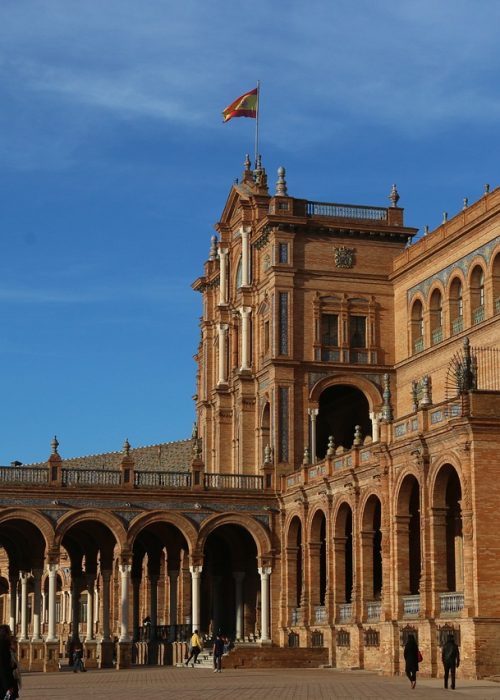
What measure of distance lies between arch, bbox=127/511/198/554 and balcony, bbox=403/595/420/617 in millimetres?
15175

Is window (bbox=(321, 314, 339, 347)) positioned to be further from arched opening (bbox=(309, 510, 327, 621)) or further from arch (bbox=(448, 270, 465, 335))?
arched opening (bbox=(309, 510, 327, 621))

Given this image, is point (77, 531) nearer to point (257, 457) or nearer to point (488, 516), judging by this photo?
point (257, 457)

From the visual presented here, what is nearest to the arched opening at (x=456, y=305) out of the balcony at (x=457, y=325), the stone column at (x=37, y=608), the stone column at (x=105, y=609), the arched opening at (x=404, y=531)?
the balcony at (x=457, y=325)

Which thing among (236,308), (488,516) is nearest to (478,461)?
(488,516)

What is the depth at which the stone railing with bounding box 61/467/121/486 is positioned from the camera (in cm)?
5866

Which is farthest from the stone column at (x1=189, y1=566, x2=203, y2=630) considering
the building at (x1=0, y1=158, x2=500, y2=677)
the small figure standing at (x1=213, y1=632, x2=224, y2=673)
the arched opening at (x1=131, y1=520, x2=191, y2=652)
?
the small figure standing at (x1=213, y1=632, x2=224, y2=673)

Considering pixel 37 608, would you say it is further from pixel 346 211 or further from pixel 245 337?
pixel 346 211

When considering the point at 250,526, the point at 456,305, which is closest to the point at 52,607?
the point at 250,526

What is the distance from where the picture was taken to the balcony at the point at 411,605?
44.9m

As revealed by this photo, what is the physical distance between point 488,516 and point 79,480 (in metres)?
22.8

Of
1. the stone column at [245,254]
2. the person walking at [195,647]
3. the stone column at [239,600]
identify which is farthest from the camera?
the stone column at [245,254]

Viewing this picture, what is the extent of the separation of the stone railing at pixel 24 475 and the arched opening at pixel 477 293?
61.4ft

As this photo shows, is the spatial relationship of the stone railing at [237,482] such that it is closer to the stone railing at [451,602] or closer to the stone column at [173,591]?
the stone column at [173,591]

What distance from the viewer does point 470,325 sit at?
53594mm
